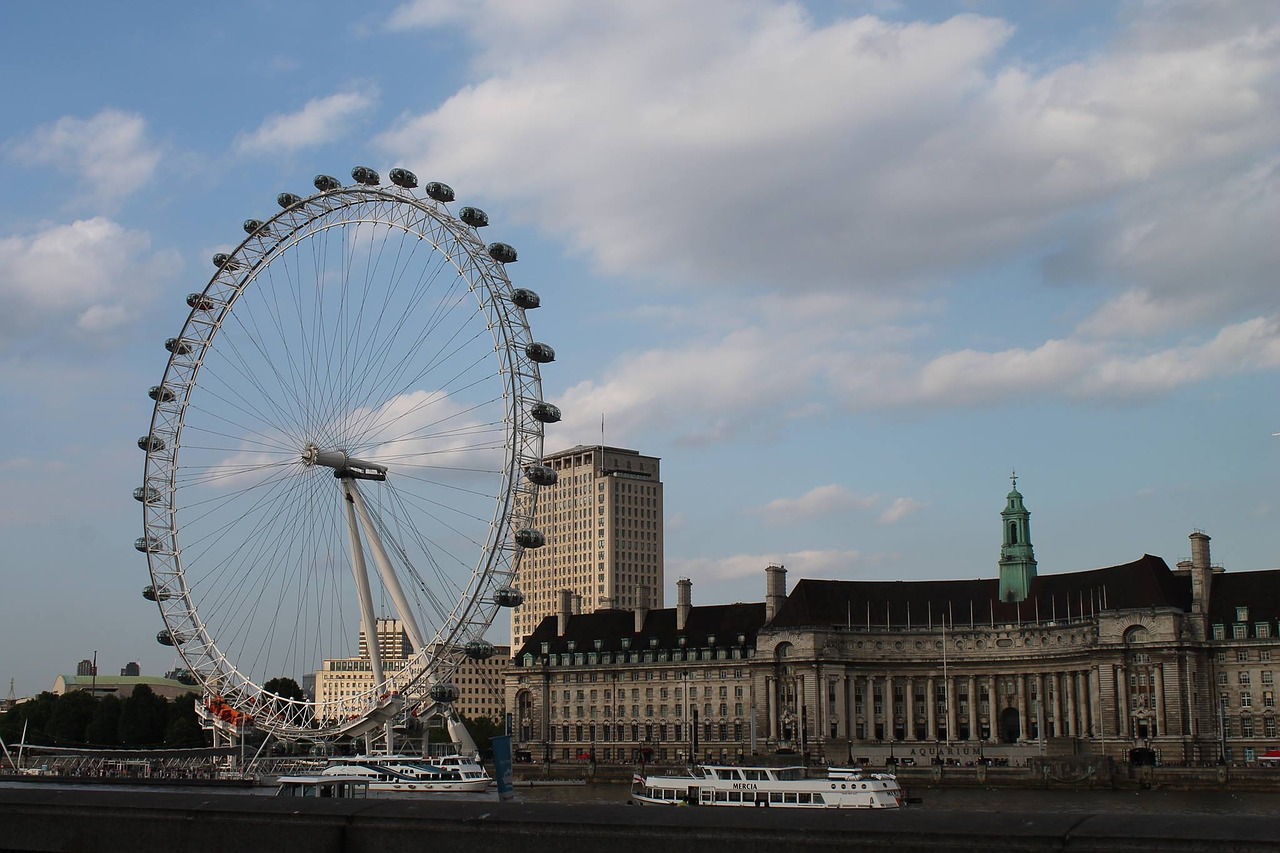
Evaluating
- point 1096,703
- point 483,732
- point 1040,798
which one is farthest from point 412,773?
point 483,732

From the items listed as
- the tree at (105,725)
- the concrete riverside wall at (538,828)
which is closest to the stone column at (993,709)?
the tree at (105,725)

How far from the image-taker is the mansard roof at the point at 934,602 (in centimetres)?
12769

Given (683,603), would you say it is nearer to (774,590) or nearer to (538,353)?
(774,590)

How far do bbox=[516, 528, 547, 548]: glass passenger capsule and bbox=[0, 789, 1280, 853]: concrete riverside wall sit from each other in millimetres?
58285

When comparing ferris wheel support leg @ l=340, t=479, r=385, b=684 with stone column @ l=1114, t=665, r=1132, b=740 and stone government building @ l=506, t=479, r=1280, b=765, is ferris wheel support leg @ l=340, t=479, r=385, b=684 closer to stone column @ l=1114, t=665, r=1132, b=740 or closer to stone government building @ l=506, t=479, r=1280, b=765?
stone government building @ l=506, t=479, r=1280, b=765

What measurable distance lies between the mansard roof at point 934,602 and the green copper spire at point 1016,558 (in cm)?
122

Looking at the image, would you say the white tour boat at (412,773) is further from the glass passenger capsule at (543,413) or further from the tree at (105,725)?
the tree at (105,725)

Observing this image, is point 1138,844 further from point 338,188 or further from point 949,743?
point 949,743

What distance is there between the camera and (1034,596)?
132m

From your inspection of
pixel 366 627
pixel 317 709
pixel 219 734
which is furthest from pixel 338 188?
pixel 219 734

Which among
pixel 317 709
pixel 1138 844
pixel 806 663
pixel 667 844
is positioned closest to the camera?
pixel 1138 844

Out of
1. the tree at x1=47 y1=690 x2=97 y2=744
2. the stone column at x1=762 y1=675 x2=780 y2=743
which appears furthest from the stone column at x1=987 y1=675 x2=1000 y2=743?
the tree at x1=47 y1=690 x2=97 y2=744

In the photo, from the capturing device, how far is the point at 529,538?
68625mm

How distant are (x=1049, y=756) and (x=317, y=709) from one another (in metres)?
55.4
